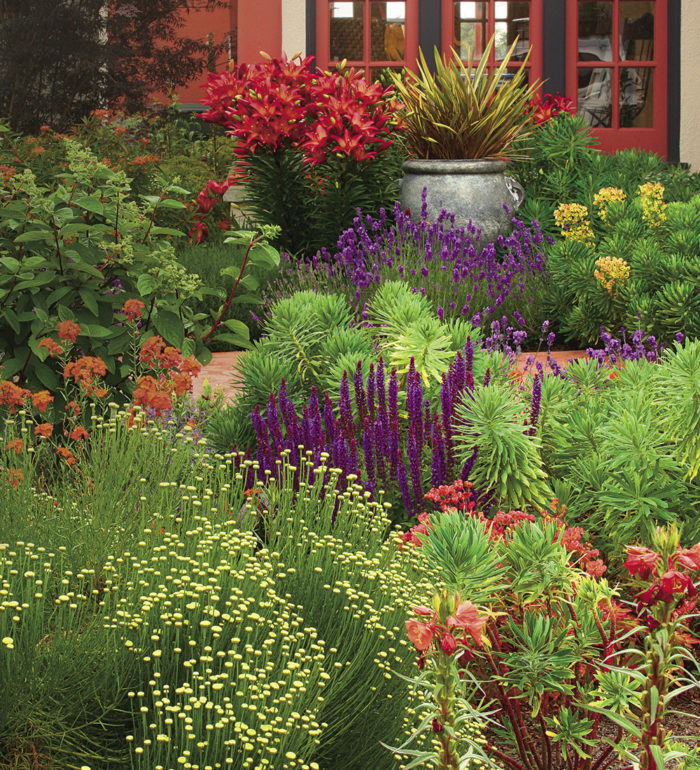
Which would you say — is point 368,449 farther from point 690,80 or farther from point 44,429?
point 690,80

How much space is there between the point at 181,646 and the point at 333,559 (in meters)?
0.50

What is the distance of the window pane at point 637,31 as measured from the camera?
32.6 ft

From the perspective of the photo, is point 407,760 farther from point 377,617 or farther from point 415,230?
point 415,230

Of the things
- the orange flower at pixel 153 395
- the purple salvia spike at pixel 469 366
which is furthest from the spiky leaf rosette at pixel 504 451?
the orange flower at pixel 153 395

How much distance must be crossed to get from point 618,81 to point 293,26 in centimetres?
321

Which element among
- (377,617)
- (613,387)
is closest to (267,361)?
(613,387)

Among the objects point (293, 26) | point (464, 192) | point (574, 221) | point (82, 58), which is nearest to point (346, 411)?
point (574, 221)

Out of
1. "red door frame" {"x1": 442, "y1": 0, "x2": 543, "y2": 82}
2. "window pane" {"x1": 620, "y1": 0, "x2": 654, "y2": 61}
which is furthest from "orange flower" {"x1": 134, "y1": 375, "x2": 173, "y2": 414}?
"window pane" {"x1": 620, "y1": 0, "x2": 654, "y2": 61}

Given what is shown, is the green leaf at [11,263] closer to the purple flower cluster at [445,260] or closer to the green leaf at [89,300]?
the green leaf at [89,300]

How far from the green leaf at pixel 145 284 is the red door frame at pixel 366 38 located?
6.61 meters

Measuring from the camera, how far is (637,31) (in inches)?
394

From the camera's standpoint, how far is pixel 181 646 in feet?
6.49

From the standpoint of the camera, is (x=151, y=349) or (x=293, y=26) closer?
(x=151, y=349)

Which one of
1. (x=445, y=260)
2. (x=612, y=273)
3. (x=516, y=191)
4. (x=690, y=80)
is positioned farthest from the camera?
(x=690, y=80)
